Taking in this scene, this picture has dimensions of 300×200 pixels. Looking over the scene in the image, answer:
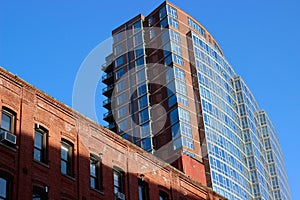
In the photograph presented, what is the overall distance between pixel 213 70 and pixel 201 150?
20753 millimetres

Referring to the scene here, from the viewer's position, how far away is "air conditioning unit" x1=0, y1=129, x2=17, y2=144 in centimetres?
2764

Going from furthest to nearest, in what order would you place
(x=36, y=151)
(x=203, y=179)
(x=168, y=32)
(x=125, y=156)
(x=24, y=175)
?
(x=168, y=32) < (x=203, y=179) < (x=125, y=156) < (x=36, y=151) < (x=24, y=175)

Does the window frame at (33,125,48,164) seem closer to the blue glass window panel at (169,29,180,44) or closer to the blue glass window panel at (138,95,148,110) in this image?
the blue glass window panel at (138,95,148,110)

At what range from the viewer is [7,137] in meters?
27.8

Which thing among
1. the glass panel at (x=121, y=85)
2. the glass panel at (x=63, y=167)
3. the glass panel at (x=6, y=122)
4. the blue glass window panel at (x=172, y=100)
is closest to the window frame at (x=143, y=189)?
the glass panel at (x=63, y=167)

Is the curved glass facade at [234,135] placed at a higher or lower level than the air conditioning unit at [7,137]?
higher

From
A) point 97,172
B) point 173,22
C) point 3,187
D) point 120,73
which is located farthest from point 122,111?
point 3,187

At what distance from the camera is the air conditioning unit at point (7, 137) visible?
27.6 meters

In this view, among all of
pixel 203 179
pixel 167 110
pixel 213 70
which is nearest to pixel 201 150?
pixel 167 110

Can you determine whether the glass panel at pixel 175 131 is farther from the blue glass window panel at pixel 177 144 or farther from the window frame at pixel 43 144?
the window frame at pixel 43 144

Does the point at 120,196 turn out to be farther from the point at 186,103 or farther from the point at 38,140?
the point at 186,103

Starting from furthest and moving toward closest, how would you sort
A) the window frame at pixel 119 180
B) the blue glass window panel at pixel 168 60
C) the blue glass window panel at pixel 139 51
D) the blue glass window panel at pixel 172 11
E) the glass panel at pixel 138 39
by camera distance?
the glass panel at pixel 138 39, the blue glass window panel at pixel 139 51, the blue glass window panel at pixel 172 11, the blue glass window panel at pixel 168 60, the window frame at pixel 119 180

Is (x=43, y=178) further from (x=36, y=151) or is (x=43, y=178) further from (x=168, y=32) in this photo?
(x=168, y=32)

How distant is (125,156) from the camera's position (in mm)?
36344
